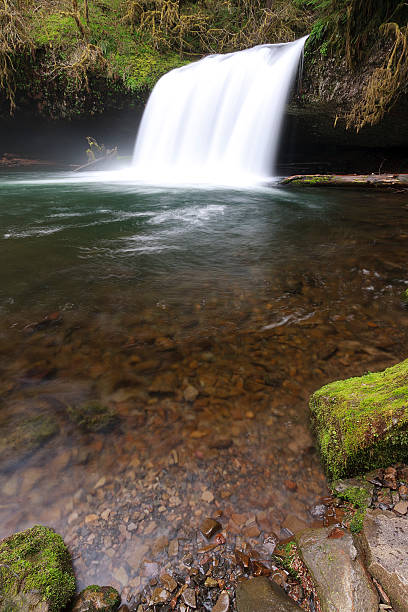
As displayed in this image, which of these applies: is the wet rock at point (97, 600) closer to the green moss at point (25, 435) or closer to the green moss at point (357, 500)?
the green moss at point (25, 435)

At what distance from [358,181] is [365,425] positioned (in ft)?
30.4

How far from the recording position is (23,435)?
72.7 inches

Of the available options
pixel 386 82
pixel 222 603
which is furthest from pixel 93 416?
pixel 386 82

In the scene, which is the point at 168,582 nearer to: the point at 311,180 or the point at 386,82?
the point at 311,180

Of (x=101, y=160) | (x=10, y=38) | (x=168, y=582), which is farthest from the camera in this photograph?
(x=101, y=160)

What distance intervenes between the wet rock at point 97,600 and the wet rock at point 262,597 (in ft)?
1.50

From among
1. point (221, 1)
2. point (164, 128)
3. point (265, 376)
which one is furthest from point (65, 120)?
point (265, 376)

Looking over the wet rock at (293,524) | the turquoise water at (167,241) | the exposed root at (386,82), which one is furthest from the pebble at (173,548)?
the exposed root at (386,82)

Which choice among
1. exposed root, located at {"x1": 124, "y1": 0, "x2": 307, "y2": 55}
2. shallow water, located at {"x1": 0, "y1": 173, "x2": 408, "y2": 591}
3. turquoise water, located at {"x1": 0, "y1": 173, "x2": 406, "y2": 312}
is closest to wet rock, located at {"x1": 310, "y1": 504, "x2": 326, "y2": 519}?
shallow water, located at {"x1": 0, "y1": 173, "x2": 408, "y2": 591}

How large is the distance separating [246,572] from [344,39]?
38.6 feet

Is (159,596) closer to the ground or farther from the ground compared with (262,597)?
closer to the ground

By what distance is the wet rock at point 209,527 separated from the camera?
1.37m

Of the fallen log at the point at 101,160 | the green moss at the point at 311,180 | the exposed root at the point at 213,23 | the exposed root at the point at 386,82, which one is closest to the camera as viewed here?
the exposed root at the point at 386,82

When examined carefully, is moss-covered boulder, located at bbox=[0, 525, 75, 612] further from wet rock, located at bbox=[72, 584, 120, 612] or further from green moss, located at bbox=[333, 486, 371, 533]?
green moss, located at bbox=[333, 486, 371, 533]
